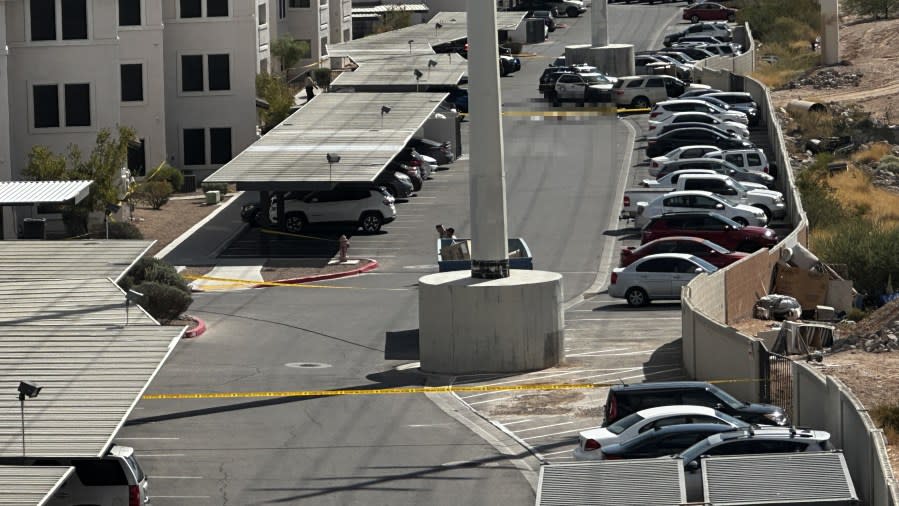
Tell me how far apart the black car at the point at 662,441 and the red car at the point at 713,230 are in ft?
76.0

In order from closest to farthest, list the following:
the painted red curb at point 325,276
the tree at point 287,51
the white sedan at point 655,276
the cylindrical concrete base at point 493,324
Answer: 1. the cylindrical concrete base at point 493,324
2. the white sedan at point 655,276
3. the painted red curb at point 325,276
4. the tree at point 287,51

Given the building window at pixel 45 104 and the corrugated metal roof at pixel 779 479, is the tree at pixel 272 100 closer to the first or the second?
the building window at pixel 45 104

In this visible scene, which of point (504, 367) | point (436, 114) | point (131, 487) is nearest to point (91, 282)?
point (504, 367)

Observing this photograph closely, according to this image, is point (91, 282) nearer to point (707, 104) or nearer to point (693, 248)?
point (693, 248)

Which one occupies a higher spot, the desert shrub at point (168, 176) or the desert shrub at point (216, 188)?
the desert shrub at point (168, 176)

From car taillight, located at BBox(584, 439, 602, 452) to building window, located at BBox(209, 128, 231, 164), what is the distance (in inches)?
1816

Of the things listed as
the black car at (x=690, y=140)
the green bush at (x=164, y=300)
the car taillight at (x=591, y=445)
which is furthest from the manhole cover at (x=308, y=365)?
the black car at (x=690, y=140)

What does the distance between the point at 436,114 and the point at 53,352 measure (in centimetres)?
4497

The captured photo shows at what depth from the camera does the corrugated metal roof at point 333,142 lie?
55625 mm

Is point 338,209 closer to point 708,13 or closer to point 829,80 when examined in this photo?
point 829,80

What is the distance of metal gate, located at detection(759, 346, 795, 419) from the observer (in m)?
30.4

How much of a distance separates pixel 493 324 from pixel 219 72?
37.3 m

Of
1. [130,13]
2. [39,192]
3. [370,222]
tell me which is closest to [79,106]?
[130,13]

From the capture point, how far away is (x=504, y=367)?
122 feet
